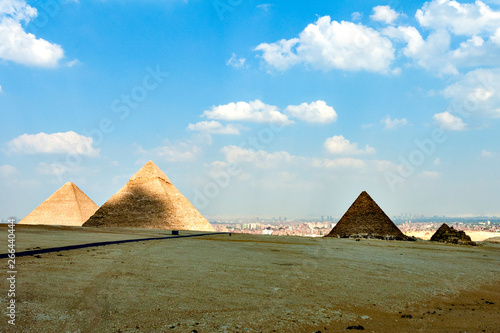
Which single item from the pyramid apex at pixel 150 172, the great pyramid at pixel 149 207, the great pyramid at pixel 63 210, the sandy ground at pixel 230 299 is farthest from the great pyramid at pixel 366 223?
the great pyramid at pixel 63 210

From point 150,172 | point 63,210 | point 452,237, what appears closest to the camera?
point 452,237

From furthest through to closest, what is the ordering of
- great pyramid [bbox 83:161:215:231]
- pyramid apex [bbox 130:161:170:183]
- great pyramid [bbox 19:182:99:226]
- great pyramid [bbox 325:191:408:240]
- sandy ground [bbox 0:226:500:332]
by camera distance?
great pyramid [bbox 19:182:99:226] < pyramid apex [bbox 130:161:170:183] < great pyramid [bbox 83:161:215:231] < great pyramid [bbox 325:191:408:240] < sandy ground [bbox 0:226:500:332]

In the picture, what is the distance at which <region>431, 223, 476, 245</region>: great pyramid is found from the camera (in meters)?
33.5

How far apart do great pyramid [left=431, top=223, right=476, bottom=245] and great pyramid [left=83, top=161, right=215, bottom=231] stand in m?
28.2

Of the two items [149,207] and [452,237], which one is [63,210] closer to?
[149,207]

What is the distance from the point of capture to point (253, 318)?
4.98 meters

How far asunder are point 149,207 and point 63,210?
64.4 ft

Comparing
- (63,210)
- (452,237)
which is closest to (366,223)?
(452,237)

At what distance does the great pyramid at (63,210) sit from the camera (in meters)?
58.2

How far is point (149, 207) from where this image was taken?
159 feet

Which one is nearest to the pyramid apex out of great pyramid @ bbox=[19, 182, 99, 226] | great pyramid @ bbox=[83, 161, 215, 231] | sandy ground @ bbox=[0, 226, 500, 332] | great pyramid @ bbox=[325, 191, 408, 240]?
great pyramid @ bbox=[83, 161, 215, 231]

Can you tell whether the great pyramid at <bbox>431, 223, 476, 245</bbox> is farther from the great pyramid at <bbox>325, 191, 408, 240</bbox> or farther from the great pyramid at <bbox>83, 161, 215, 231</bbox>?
the great pyramid at <bbox>83, 161, 215, 231</bbox>

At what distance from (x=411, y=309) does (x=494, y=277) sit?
21.4 ft

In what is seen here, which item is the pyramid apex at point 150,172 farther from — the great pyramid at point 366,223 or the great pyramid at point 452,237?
the great pyramid at point 452,237
